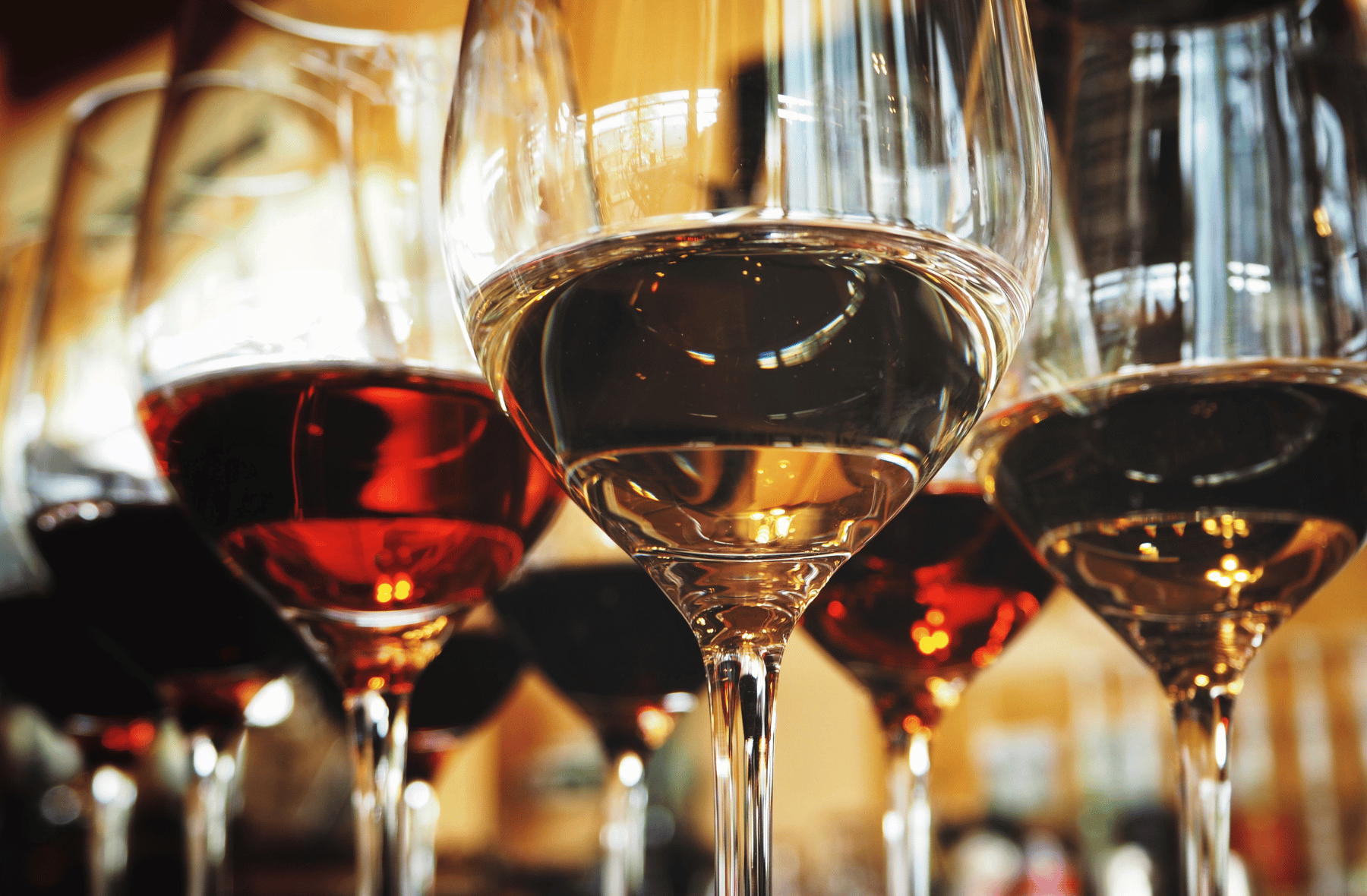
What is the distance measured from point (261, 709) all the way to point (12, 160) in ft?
13.1

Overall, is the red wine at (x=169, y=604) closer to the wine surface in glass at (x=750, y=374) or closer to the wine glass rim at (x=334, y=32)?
the wine glass rim at (x=334, y=32)

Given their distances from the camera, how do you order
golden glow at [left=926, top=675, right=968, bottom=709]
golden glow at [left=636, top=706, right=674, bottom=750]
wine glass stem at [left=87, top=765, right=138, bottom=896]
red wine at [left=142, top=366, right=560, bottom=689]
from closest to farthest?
red wine at [left=142, top=366, right=560, bottom=689]
golden glow at [left=926, top=675, right=968, bottom=709]
golden glow at [left=636, top=706, right=674, bottom=750]
wine glass stem at [left=87, top=765, right=138, bottom=896]

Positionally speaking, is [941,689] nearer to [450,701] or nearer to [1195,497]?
[1195,497]

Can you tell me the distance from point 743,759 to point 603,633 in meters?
0.30

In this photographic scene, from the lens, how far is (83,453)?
23.8 inches

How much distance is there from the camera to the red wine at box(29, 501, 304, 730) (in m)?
0.56

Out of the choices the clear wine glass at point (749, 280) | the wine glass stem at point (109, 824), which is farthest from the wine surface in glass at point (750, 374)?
the wine glass stem at point (109, 824)

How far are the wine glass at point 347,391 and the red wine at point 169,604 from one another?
158mm

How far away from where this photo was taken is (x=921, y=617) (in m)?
0.46

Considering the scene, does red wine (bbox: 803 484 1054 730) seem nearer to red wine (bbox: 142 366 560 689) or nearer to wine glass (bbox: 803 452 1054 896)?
wine glass (bbox: 803 452 1054 896)

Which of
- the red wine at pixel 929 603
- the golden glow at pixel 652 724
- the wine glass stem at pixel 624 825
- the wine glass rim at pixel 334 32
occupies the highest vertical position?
the wine glass rim at pixel 334 32

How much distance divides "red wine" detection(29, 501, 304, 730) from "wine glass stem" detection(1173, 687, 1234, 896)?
14.5 inches

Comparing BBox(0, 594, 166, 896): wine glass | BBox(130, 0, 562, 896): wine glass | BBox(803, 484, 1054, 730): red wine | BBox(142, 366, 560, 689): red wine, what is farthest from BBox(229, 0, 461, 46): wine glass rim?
BBox(0, 594, 166, 896): wine glass

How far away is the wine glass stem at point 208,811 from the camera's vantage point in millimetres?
550
